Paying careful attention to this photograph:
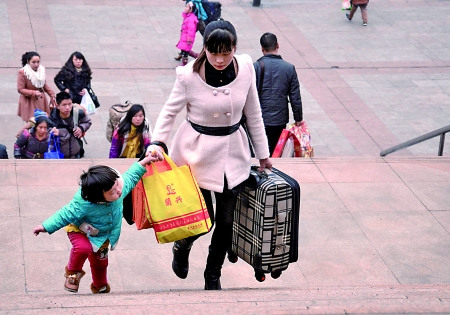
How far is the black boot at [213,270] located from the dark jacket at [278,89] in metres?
3.71

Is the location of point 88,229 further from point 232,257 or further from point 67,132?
point 67,132

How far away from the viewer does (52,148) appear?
9.93 m

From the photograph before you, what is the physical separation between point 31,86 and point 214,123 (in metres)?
6.74

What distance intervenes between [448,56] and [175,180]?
12326mm

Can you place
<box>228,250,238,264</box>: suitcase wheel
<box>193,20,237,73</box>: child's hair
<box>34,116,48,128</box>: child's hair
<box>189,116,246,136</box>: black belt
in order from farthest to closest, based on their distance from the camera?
<box>34,116,48,128</box>: child's hair < <box>228,250,238,264</box>: suitcase wheel < <box>189,116,246,136</box>: black belt < <box>193,20,237,73</box>: child's hair

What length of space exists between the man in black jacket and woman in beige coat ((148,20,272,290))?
12.1 feet

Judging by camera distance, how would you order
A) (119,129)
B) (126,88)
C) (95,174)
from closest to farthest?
(95,174)
(119,129)
(126,88)

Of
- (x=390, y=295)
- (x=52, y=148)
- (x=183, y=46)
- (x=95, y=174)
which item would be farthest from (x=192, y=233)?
(x=183, y=46)

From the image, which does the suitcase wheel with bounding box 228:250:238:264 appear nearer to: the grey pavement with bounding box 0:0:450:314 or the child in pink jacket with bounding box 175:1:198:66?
the grey pavement with bounding box 0:0:450:314

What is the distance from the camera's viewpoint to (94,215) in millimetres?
5363

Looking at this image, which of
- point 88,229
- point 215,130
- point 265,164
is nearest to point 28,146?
point 88,229

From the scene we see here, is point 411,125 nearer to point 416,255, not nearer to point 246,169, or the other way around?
point 416,255

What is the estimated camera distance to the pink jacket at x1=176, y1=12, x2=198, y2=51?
49.7 feet

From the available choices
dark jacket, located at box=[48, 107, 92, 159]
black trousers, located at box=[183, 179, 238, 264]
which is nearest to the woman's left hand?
A: black trousers, located at box=[183, 179, 238, 264]
